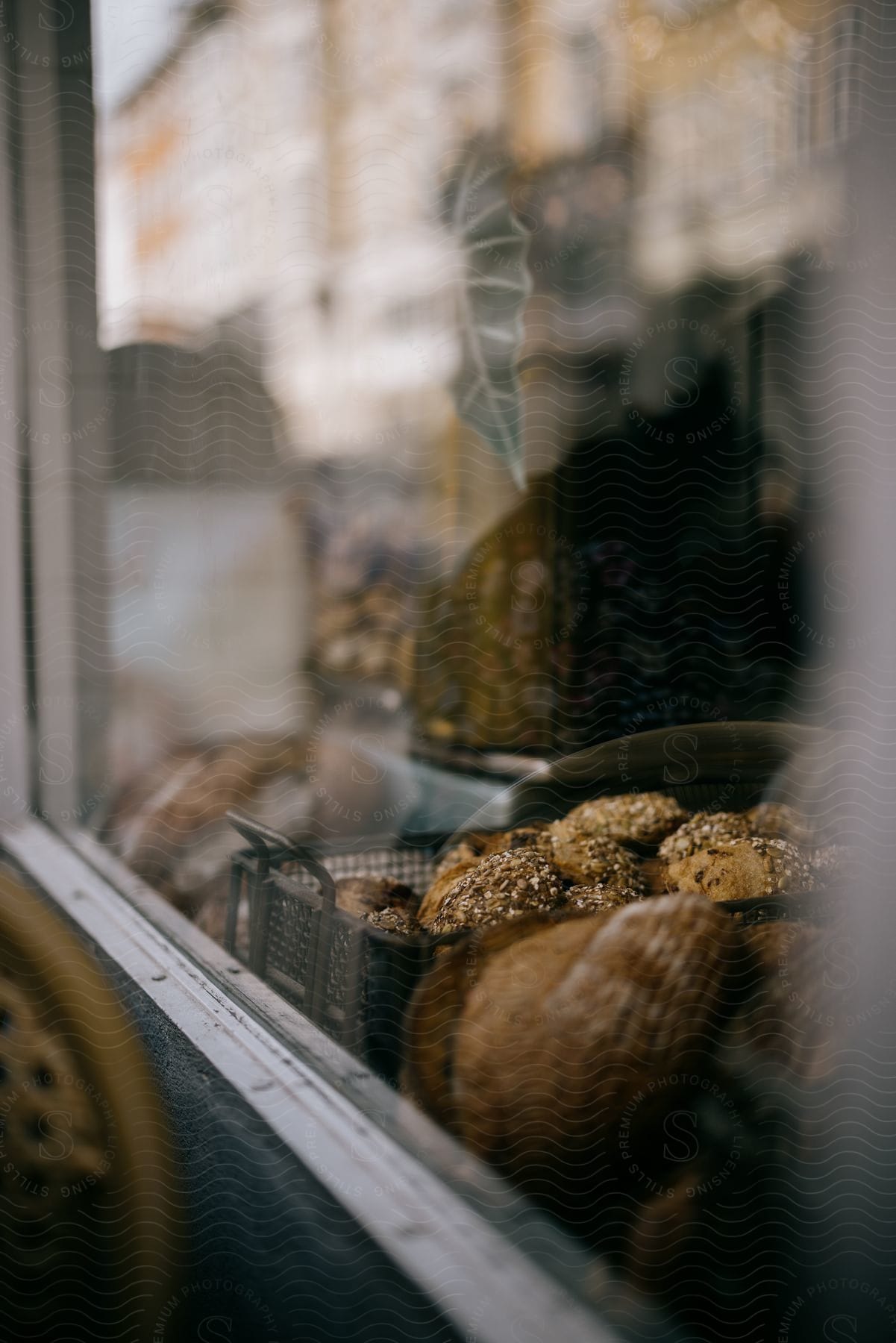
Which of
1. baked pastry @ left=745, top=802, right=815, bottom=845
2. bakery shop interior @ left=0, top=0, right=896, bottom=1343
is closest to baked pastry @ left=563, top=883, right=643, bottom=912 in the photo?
bakery shop interior @ left=0, top=0, right=896, bottom=1343

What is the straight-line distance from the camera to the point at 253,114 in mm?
860

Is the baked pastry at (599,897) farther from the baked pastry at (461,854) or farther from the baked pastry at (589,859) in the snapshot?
the baked pastry at (461,854)

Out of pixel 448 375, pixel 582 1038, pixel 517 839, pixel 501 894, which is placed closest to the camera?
pixel 582 1038

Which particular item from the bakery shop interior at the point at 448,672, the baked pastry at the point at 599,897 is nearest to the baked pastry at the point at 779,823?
the bakery shop interior at the point at 448,672

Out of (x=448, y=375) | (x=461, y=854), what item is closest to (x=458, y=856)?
(x=461, y=854)

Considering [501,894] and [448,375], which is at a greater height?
[448,375]

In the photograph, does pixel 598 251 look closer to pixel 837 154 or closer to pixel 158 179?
pixel 837 154

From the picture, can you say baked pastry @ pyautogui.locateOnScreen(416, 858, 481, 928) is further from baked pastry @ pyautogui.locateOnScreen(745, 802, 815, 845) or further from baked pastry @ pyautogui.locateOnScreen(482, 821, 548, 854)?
baked pastry @ pyautogui.locateOnScreen(745, 802, 815, 845)

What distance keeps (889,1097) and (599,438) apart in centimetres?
58

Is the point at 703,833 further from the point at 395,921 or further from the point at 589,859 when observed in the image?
the point at 395,921

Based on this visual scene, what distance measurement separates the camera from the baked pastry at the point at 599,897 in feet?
2.29

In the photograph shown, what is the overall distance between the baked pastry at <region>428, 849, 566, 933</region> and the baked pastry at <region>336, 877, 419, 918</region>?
0.04 meters

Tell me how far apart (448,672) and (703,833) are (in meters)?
0.41

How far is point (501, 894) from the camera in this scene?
72cm
